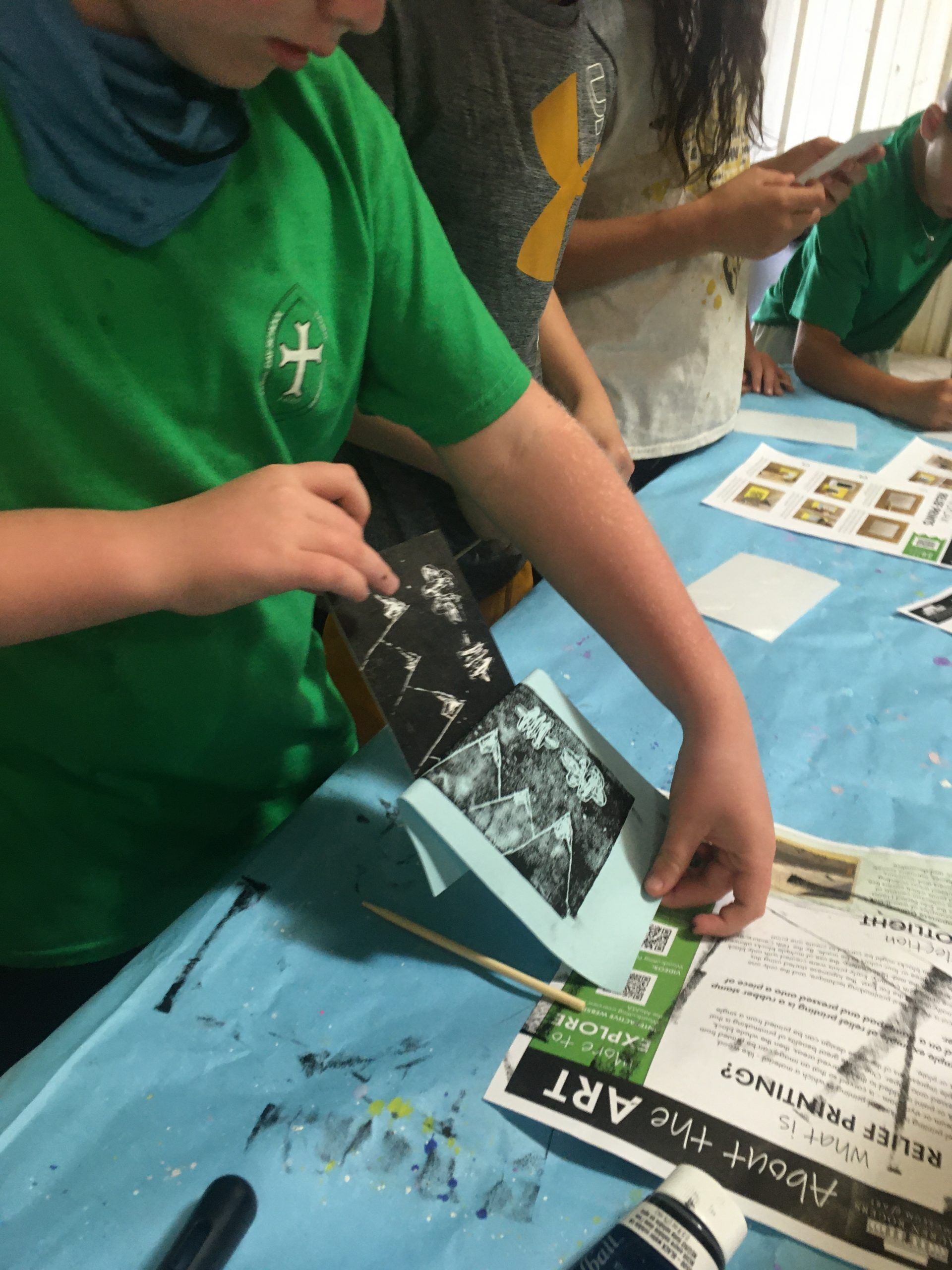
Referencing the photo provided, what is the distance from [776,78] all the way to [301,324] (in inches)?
95.2

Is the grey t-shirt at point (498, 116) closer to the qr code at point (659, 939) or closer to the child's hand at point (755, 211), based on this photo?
the child's hand at point (755, 211)

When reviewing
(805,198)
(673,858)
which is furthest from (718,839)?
(805,198)

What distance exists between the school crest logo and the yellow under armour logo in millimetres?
315

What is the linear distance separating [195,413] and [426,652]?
191 mm

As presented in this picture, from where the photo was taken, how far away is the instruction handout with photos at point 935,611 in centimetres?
82

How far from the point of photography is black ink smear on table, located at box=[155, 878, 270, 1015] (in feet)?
1.50

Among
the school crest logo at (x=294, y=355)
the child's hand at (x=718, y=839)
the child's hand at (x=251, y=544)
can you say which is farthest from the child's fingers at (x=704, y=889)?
the school crest logo at (x=294, y=355)

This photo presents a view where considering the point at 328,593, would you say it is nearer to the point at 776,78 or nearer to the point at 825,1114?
the point at 825,1114

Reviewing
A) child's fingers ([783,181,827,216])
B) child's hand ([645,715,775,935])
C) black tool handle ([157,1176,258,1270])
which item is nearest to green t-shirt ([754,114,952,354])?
child's fingers ([783,181,827,216])

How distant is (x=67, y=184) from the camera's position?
37 cm

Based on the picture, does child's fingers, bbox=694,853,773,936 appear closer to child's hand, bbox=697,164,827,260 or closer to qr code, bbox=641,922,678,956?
qr code, bbox=641,922,678,956

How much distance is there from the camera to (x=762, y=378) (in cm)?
141

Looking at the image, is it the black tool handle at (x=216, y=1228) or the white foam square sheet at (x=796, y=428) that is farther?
the white foam square sheet at (x=796, y=428)

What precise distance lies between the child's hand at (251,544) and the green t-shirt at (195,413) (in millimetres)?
72
